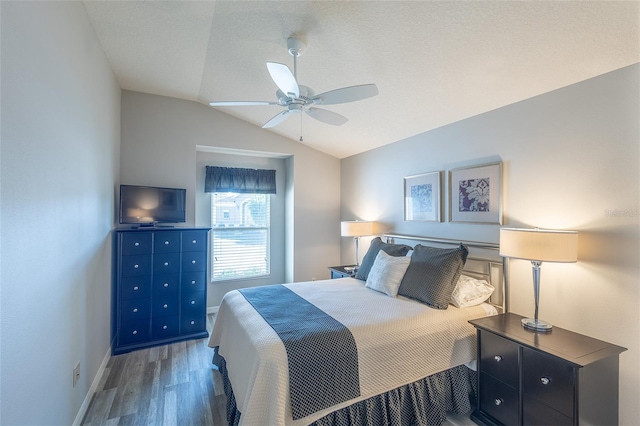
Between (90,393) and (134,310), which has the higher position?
(134,310)

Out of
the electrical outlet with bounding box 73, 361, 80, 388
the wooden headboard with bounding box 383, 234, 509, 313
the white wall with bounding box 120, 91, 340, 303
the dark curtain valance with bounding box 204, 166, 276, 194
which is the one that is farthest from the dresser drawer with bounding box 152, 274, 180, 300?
the wooden headboard with bounding box 383, 234, 509, 313

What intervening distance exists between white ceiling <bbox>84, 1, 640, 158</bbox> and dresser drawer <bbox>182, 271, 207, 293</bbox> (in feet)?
7.63

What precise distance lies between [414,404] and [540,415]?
2.46ft

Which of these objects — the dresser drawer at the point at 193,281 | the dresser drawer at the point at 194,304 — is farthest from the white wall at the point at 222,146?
the dresser drawer at the point at 194,304

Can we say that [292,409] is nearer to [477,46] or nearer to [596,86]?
[477,46]

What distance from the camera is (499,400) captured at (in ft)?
6.62

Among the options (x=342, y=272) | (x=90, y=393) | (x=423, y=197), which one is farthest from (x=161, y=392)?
(x=423, y=197)

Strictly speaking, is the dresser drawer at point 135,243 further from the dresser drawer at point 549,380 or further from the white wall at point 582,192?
the dresser drawer at point 549,380

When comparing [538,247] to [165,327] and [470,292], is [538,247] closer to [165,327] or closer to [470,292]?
[470,292]

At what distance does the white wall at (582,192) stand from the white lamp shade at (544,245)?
0.95ft

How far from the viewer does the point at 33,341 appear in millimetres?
1430

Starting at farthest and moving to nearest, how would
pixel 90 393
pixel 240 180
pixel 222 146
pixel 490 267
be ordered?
pixel 240 180
pixel 222 146
pixel 490 267
pixel 90 393

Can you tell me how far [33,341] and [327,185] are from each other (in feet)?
13.4

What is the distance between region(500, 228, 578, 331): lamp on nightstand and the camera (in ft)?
6.27
